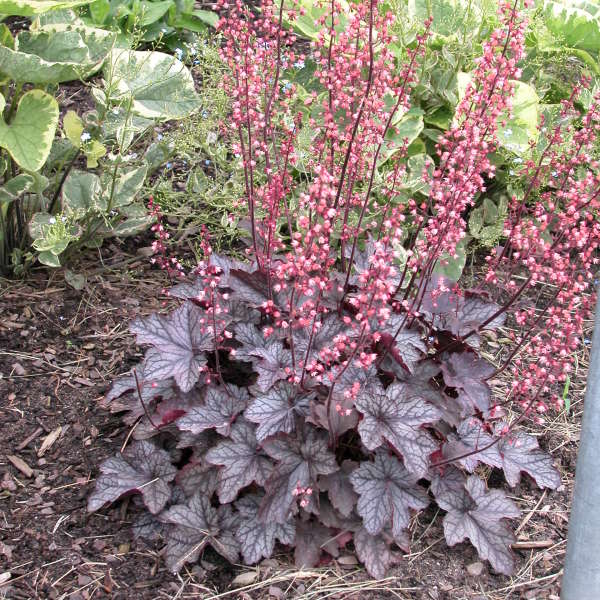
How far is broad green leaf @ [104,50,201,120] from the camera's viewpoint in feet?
8.35

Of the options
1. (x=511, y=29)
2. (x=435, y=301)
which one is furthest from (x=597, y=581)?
(x=511, y=29)

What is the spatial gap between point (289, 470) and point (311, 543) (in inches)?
9.0

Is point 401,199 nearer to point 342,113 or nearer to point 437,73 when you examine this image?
point 342,113

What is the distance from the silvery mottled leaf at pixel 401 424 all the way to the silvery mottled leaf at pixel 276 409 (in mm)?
166

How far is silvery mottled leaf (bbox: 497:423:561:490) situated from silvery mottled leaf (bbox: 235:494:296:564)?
25.9 inches

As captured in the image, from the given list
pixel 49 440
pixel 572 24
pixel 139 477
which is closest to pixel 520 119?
pixel 572 24

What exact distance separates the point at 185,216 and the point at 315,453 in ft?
4.53

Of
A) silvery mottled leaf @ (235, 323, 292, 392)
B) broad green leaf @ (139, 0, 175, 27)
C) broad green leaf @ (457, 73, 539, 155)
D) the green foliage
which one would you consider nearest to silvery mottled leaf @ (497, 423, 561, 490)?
silvery mottled leaf @ (235, 323, 292, 392)

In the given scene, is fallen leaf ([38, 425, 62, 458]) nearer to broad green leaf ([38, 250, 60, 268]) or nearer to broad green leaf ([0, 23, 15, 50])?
broad green leaf ([38, 250, 60, 268])

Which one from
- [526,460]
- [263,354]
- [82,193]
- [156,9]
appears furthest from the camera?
[156,9]

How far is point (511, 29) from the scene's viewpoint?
6.01ft

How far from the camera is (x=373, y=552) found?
200 centimetres

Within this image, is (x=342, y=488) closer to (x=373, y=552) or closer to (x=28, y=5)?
(x=373, y=552)

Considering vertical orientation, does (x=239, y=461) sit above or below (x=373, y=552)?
above
